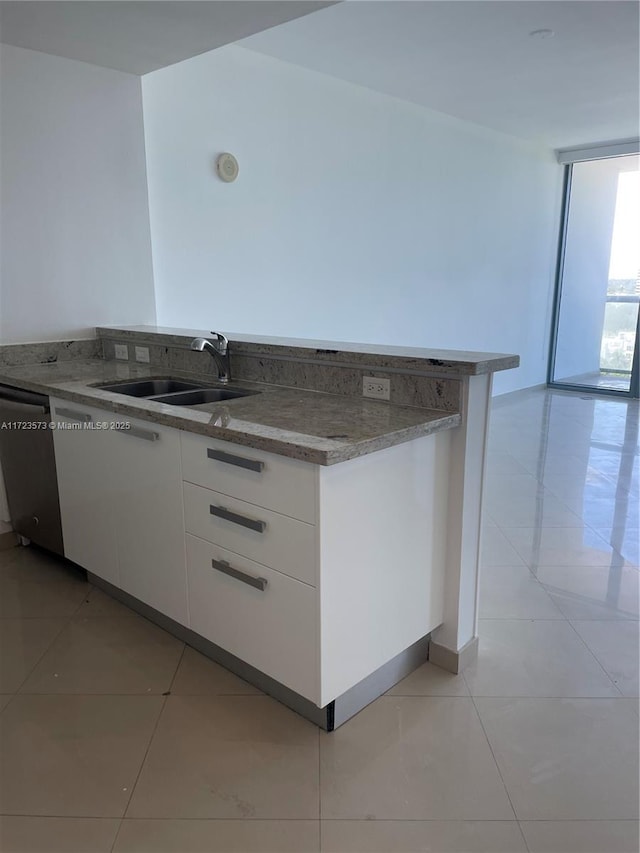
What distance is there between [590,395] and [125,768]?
679 centimetres

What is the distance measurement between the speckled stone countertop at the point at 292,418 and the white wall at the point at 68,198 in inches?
24.4

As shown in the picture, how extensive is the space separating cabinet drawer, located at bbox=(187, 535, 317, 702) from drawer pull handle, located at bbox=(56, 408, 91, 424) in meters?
0.72

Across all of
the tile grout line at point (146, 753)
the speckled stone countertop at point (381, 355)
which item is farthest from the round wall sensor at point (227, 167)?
the tile grout line at point (146, 753)

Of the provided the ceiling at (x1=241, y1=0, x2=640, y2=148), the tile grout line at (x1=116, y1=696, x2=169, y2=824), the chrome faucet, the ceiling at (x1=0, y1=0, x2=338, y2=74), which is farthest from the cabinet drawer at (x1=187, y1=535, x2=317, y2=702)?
the ceiling at (x1=241, y1=0, x2=640, y2=148)

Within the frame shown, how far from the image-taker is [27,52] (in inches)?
108

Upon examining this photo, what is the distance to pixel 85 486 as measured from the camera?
8.09 feet

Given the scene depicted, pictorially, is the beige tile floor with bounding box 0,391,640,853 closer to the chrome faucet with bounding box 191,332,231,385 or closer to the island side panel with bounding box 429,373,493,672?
the island side panel with bounding box 429,373,493,672

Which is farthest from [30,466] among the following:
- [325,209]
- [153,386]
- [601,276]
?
[601,276]

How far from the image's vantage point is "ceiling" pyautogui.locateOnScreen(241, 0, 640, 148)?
3.30 meters

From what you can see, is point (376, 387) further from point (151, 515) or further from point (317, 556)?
point (151, 515)

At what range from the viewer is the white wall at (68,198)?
2.80 metres

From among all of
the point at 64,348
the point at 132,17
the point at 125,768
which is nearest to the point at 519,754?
the point at 125,768

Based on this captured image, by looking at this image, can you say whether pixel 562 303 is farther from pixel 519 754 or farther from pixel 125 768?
pixel 125 768

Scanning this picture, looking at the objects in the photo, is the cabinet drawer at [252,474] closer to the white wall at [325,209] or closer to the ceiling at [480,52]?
the white wall at [325,209]
